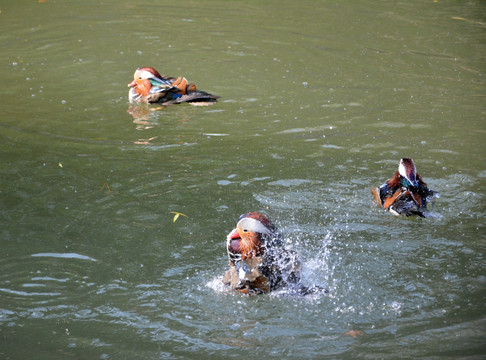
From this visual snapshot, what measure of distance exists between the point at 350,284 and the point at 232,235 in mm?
1153

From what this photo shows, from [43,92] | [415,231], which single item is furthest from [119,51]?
[415,231]

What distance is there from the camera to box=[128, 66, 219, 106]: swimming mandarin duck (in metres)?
10.1

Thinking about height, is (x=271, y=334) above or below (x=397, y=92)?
below

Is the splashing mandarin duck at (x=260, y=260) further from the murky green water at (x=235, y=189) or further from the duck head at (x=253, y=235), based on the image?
the murky green water at (x=235, y=189)

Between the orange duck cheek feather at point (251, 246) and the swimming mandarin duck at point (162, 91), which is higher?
the swimming mandarin duck at point (162, 91)

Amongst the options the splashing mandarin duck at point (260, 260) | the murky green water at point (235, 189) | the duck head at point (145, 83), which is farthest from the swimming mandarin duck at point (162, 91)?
the splashing mandarin duck at point (260, 260)

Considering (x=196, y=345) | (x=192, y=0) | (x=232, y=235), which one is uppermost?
(x=192, y=0)

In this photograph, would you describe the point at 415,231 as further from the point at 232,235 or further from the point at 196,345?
the point at 196,345

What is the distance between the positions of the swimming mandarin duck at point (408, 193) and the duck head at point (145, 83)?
474cm

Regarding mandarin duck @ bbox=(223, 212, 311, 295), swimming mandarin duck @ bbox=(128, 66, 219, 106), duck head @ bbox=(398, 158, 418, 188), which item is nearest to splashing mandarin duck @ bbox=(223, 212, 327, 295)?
mandarin duck @ bbox=(223, 212, 311, 295)

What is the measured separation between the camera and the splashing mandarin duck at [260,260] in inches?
209

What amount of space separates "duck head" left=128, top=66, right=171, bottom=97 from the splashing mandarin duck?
5.28 metres

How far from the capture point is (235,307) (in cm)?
538

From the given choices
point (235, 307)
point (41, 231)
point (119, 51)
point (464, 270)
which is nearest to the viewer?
point (235, 307)
